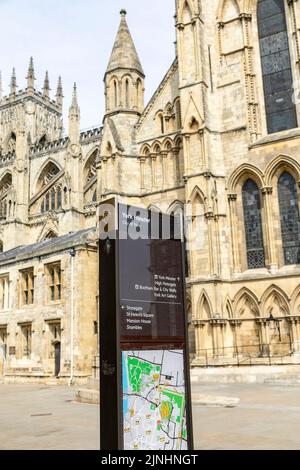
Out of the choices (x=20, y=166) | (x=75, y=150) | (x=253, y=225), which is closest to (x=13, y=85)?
(x=20, y=166)

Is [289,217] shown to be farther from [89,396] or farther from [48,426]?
[48,426]

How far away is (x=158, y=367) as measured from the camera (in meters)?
5.79

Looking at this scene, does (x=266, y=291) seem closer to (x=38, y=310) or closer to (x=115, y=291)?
(x=38, y=310)

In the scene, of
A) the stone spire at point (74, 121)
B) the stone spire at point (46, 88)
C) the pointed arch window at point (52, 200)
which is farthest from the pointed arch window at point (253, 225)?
the stone spire at point (46, 88)

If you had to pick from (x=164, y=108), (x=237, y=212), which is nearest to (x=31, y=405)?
(x=237, y=212)

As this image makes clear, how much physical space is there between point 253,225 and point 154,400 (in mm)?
18310

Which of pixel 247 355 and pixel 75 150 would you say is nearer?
pixel 247 355

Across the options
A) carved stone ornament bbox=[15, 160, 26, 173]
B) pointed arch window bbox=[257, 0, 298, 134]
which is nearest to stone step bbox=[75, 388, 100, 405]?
pointed arch window bbox=[257, 0, 298, 134]

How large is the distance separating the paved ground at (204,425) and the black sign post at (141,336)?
177 cm

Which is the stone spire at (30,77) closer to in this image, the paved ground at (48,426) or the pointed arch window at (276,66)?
the pointed arch window at (276,66)

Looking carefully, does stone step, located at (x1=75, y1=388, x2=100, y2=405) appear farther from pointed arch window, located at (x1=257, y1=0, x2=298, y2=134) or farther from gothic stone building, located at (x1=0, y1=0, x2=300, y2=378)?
pointed arch window, located at (x1=257, y1=0, x2=298, y2=134)

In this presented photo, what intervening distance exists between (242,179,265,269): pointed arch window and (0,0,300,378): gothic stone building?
46 mm

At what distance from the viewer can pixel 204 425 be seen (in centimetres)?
916

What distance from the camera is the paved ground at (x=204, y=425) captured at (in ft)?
24.6
